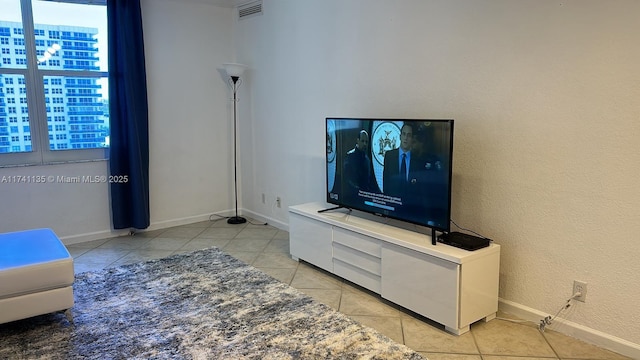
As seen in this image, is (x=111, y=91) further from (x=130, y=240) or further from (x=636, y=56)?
(x=636, y=56)

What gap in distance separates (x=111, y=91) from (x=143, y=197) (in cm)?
109

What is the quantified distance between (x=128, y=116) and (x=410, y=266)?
3209 millimetres

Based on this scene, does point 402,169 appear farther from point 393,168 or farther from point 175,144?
point 175,144

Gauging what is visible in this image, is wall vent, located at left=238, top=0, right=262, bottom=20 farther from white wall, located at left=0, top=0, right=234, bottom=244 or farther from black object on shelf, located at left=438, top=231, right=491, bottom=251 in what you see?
black object on shelf, located at left=438, top=231, right=491, bottom=251

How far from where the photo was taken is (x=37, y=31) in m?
4.21

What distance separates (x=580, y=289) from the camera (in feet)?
8.45

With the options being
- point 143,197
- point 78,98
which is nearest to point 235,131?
point 143,197

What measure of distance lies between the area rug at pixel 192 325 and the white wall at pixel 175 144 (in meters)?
1.23

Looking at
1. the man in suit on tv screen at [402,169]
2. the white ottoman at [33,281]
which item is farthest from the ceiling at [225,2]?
the white ottoman at [33,281]

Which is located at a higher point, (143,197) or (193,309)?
(143,197)

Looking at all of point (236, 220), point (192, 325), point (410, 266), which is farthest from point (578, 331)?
point (236, 220)

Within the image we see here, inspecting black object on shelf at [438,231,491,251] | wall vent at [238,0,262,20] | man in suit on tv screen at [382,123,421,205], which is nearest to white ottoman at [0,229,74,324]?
man in suit on tv screen at [382,123,421,205]

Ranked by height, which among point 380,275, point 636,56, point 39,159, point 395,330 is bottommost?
point 395,330

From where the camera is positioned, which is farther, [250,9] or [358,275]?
[250,9]
